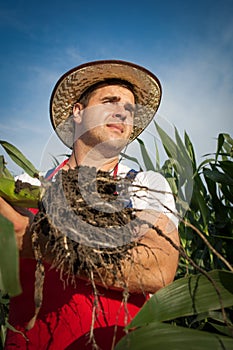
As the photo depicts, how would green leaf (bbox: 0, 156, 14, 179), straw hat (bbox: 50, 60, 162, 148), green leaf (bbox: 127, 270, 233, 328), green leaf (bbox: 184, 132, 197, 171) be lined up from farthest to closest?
green leaf (bbox: 184, 132, 197, 171) < straw hat (bbox: 50, 60, 162, 148) < green leaf (bbox: 0, 156, 14, 179) < green leaf (bbox: 127, 270, 233, 328)

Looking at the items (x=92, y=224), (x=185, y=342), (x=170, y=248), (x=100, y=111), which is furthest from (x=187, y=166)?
(x=185, y=342)

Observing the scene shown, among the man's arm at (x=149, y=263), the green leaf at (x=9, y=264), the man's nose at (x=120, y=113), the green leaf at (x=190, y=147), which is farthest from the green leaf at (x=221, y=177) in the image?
the green leaf at (x=9, y=264)

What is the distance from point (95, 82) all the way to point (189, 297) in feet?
2.79

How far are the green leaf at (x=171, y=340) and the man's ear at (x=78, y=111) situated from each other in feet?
2.76

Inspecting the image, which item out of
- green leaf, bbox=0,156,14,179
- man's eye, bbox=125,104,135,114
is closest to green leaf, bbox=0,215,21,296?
green leaf, bbox=0,156,14,179

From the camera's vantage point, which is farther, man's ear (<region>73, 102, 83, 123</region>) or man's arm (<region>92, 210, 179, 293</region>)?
man's ear (<region>73, 102, 83, 123</region>)

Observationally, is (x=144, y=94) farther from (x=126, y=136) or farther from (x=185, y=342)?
(x=185, y=342)

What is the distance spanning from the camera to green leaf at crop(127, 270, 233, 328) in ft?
1.55

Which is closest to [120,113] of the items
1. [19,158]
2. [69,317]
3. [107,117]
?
[107,117]

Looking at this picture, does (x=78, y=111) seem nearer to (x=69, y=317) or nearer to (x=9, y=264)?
(x=69, y=317)

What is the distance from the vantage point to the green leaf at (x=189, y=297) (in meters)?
0.47

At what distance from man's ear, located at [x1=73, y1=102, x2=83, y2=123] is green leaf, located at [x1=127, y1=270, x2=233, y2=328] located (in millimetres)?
782

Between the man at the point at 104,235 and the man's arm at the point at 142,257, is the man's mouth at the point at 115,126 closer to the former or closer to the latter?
the man at the point at 104,235

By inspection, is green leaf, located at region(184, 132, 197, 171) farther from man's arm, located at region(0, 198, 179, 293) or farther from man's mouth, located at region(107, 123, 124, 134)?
man's arm, located at region(0, 198, 179, 293)
